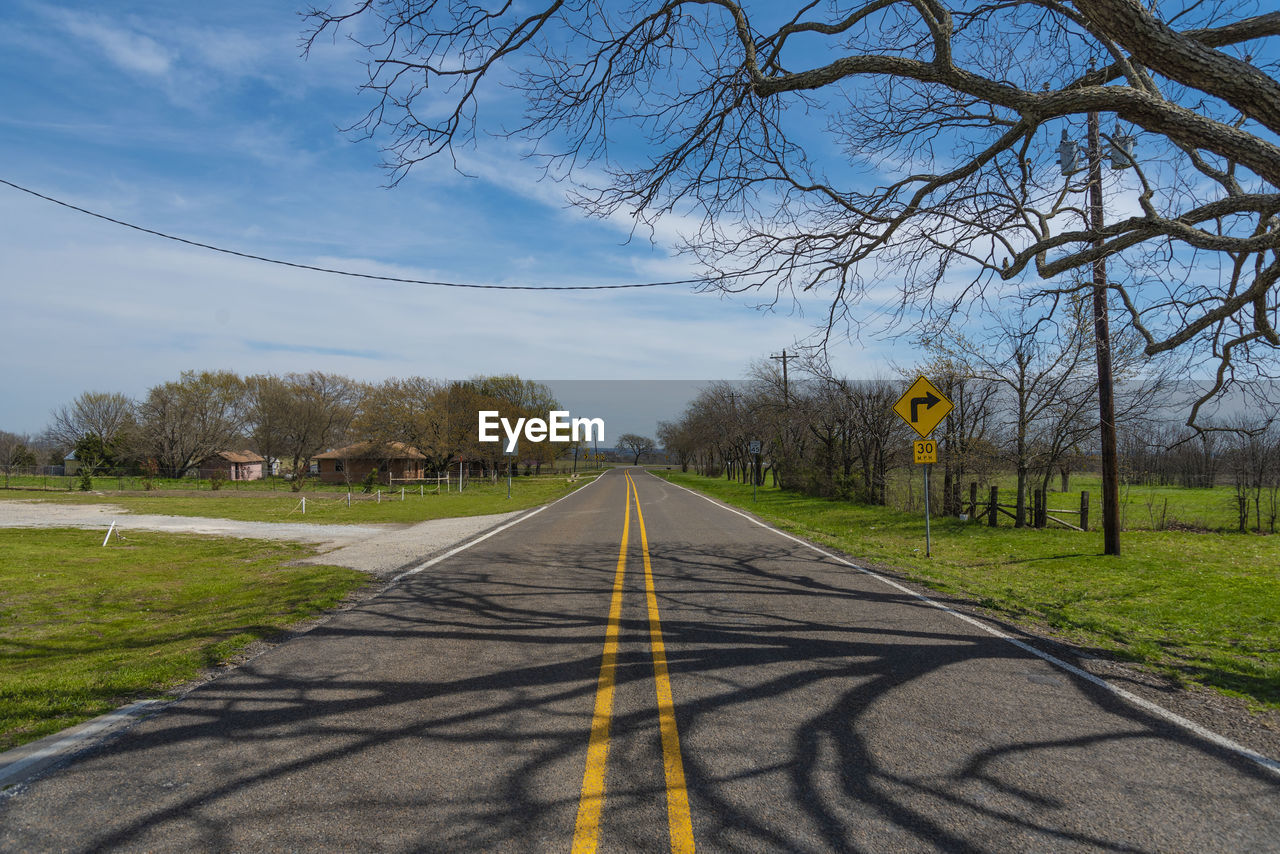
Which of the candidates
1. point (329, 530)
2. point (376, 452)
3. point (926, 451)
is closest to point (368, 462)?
point (376, 452)

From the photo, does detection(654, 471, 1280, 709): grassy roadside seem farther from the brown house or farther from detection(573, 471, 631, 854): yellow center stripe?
the brown house

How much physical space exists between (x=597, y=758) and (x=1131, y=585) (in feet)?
39.9

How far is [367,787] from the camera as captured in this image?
11.5 feet

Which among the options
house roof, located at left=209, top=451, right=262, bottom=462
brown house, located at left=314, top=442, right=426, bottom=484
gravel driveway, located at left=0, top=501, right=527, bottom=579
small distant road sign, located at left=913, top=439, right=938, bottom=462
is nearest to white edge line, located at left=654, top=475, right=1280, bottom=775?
small distant road sign, located at left=913, top=439, right=938, bottom=462

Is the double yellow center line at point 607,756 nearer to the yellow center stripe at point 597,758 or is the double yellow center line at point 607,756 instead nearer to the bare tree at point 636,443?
the yellow center stripe at point 597,758

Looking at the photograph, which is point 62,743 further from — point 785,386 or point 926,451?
point 785,386

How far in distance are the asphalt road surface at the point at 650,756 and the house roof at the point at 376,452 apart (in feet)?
202

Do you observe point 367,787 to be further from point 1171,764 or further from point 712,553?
point 712,553

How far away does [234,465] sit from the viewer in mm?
85812

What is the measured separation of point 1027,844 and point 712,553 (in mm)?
10264

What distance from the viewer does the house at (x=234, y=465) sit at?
252 ft

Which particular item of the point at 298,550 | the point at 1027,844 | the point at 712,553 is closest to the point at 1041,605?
the point at 712,553

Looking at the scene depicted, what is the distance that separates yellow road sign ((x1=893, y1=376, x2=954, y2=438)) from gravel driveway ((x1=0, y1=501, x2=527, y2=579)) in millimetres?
9856

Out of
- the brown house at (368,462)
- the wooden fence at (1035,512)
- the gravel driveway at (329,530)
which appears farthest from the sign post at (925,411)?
the brown house at (368,462)
